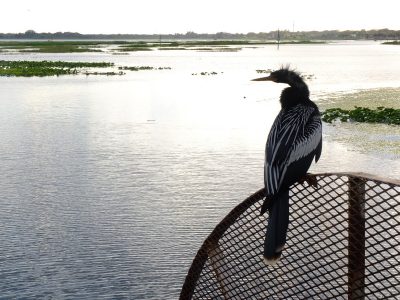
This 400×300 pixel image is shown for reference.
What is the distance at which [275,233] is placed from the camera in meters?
4.06

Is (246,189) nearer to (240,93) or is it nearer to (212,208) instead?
(212,208)

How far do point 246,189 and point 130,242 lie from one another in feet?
16.4

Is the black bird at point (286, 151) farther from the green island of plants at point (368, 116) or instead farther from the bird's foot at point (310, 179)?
the green island of plants at point (368, 116)

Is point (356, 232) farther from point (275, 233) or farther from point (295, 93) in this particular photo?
point (295, 93)

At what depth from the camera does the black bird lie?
409cm

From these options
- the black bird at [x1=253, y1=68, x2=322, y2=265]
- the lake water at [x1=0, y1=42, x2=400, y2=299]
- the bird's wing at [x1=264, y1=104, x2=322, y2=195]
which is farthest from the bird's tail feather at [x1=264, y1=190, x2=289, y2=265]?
the lake water at [x1=0, y1=42, x2=400, y2=299]

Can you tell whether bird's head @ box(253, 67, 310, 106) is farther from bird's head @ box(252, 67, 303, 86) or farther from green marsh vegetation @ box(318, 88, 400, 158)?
green marsh vegetation @ box(318, 88, 400, 158)

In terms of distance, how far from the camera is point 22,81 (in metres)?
54.9

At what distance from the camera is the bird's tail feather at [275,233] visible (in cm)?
402

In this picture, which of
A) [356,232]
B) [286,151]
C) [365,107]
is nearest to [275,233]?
[356,232]

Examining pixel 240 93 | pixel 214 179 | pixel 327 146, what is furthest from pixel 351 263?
pixel 240 93

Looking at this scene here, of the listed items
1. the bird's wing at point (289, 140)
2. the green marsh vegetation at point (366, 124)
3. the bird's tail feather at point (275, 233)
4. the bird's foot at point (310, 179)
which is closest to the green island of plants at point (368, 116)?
the green marsh vegetation at point (366, 124)

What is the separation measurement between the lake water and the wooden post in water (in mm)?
6781

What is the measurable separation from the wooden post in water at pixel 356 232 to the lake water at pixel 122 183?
678 centimetres
